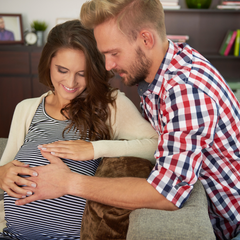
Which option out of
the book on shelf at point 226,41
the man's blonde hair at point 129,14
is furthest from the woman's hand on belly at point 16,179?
the book on shelf at point 226,41

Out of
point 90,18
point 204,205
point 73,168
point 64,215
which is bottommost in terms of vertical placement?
point 64,215

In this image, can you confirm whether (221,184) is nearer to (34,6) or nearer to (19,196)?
(19,196)

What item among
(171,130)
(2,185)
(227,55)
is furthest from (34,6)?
(171,130)

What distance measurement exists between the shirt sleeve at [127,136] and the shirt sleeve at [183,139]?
0.35 m

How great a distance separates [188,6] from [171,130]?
2.74m

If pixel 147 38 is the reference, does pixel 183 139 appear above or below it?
below

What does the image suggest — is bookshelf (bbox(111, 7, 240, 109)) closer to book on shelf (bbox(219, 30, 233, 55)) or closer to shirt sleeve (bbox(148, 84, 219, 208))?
book on shelf (bbox(219, 30, 233, 55))

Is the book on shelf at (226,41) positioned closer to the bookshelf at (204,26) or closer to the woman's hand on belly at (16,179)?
the bookshelf at (204,26)

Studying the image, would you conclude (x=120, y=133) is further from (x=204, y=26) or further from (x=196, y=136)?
(x=204, y=26)

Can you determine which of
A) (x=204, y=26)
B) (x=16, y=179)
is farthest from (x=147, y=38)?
(x=204, y=26)

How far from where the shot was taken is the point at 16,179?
1.15 metres

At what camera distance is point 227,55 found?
326 centimetres

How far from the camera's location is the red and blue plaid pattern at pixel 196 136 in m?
0.86

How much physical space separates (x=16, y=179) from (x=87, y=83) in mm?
560
